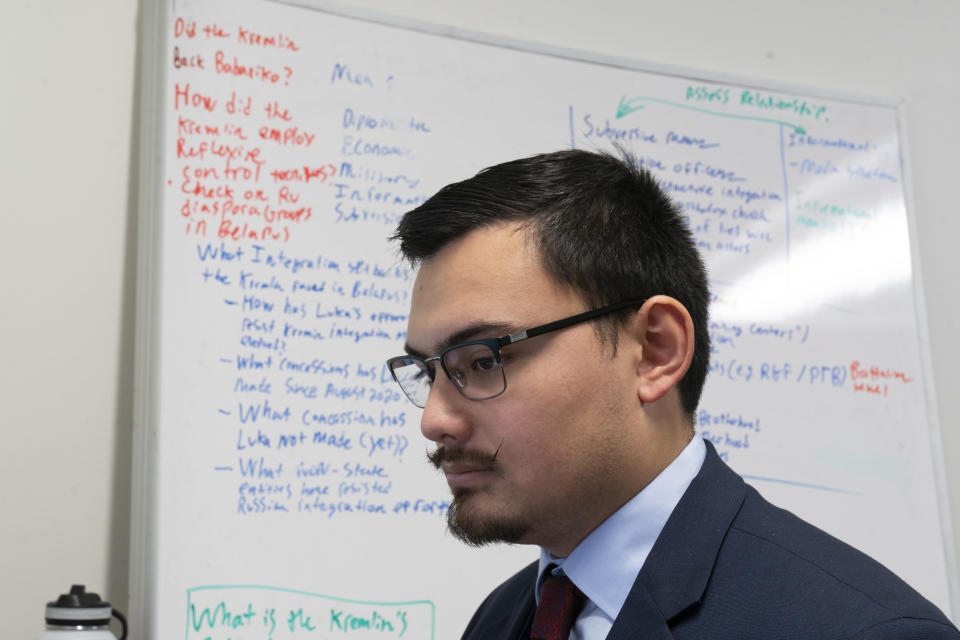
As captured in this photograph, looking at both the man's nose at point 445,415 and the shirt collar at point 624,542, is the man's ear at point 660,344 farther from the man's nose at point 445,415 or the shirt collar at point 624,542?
the man's nose at point 445,415

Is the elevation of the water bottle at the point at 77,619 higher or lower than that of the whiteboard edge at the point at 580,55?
lower

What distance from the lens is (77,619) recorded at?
4.29 ft

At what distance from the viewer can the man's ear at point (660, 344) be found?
1.00m

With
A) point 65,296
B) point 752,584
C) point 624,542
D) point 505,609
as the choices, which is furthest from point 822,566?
point 65,296

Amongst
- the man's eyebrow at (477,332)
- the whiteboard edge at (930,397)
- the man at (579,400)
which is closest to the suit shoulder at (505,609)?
the man at (579,400)

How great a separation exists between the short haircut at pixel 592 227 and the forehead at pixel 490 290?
2 centimetres

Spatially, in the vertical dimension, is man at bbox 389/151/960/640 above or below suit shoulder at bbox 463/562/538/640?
above

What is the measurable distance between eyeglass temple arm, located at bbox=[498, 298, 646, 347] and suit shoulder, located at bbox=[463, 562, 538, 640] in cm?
35

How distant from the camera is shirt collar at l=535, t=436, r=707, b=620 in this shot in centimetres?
94

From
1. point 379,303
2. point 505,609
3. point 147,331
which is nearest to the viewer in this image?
point 505,609

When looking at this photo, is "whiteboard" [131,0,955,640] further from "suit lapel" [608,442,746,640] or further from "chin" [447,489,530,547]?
"suit lapel" [608,442,746,640]

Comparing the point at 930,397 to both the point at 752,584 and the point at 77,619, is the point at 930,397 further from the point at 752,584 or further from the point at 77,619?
the point at 77,619

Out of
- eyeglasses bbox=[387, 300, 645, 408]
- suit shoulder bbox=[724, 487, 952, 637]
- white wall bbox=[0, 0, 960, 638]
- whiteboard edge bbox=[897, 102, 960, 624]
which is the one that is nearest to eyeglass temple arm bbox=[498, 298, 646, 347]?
eyeglasses bbox=[387, 300, 645, 408]

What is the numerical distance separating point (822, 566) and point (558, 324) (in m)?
0.34
